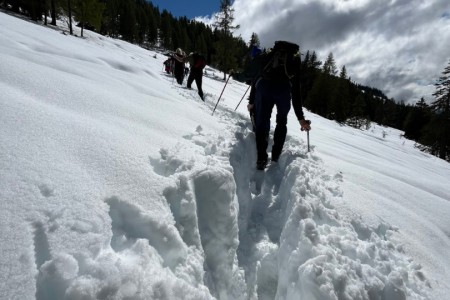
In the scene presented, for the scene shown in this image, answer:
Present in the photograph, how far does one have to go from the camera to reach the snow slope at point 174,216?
178cm

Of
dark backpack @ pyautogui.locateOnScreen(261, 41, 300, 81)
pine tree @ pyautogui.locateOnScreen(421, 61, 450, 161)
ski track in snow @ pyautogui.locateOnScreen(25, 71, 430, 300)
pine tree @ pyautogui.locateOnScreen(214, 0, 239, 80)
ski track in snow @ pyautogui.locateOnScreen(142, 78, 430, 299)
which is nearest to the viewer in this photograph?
ski track in snow @ pyautogui.locateOnScreen(25, 71, 430, 300)

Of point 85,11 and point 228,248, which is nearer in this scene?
point 228,248

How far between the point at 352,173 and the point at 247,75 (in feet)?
7.85

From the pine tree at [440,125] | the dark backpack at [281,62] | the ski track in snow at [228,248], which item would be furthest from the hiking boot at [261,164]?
the pine tree at [440,125]

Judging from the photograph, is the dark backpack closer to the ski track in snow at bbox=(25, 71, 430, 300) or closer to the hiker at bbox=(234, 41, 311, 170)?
the hiker at bbox=(234, 41, 311, 170)

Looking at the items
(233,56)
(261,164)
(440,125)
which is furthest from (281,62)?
(233,56)

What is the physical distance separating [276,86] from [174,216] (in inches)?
111

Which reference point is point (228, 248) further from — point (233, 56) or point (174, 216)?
point (233, 56)

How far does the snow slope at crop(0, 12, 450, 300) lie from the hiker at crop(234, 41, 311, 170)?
44cm

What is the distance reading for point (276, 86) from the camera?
460cm

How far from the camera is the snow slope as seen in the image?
1.78 meters

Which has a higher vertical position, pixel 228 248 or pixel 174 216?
pixel 174 216

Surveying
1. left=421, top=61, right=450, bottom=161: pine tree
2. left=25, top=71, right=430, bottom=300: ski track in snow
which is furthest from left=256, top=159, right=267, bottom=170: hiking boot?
left=421, top=61, right=450, bottom=161: pine tree

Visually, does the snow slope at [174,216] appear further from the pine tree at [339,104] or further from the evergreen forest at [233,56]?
the pine tree at [339,104]
